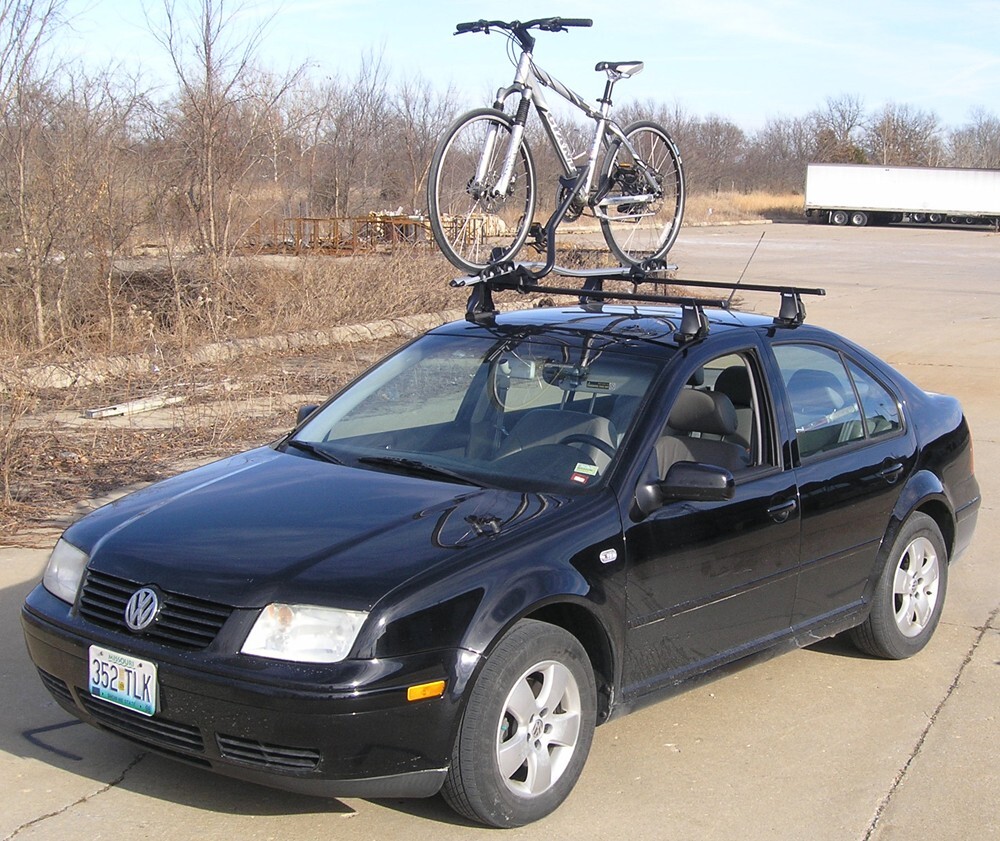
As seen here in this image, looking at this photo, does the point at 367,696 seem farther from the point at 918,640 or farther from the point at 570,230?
the point at 570,230

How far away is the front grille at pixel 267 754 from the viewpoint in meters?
3.49

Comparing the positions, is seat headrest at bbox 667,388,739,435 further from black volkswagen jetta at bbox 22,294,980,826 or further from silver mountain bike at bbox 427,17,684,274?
silver mountain bike at bbox 427,17,684,274

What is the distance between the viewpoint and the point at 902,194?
2456 inches

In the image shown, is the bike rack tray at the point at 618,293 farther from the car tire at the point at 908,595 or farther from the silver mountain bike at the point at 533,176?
the car tire at the point at 908,595

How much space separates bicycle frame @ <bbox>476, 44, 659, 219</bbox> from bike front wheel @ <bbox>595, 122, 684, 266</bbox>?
0.02 metres

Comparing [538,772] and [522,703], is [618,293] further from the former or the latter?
[538,772]

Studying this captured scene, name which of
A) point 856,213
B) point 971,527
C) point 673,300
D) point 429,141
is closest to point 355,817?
point 673,300

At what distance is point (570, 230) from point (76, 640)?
4499 cm

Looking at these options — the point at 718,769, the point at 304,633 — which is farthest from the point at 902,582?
the point at 304,633

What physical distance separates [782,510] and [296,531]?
1.91 meters

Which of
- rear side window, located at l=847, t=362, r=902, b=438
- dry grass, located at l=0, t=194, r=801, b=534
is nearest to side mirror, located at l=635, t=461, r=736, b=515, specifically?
rear side window, located at l=847, t=362, r=902, b=438

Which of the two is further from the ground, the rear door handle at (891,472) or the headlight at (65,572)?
the rear door handle at (891,472)

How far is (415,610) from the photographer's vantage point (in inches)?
139

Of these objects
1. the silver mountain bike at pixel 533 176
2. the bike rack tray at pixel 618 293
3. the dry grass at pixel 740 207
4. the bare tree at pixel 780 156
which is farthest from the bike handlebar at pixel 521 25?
the bare tree at pixel 780 156
